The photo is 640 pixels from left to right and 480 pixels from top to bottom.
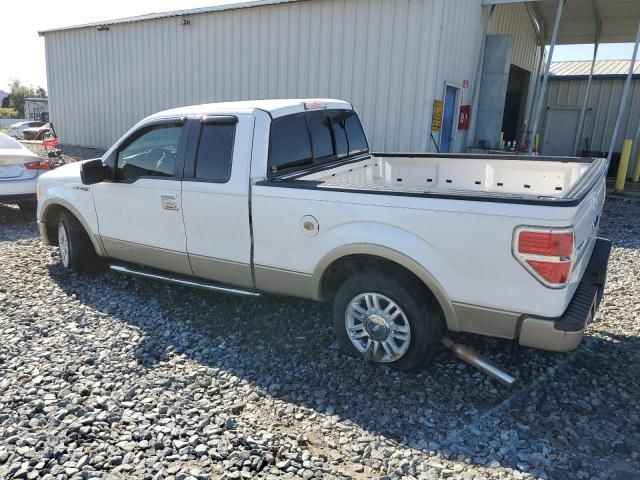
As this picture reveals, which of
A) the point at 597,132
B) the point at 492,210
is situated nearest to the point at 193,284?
the point at 492,210

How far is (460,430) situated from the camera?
10.2 ft

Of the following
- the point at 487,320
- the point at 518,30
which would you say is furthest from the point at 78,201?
the point at 518,30

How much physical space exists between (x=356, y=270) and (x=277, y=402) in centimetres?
114

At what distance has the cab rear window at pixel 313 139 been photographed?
4.20 m

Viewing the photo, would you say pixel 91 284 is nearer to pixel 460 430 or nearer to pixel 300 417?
pixel 300 417

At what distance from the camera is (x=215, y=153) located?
14.0 feet

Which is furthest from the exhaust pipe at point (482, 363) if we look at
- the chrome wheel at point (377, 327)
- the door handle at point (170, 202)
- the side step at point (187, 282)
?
the door handle at point (170, 202)

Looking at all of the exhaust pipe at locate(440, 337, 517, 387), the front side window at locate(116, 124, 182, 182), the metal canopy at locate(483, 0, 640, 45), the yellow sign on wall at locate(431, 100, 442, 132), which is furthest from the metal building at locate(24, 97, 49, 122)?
the exhaust pipe at locate(440, 337, 517, 387)

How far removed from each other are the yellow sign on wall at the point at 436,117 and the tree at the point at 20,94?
55.3 meters

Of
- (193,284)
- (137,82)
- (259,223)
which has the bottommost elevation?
(193,284)

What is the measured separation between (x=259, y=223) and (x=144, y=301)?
1.82 meters

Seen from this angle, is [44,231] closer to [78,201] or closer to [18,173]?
[78,201]

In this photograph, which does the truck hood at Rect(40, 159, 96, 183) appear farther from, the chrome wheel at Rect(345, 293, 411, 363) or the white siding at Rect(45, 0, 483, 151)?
the white siding at Rect(45, 0, 483, 151)

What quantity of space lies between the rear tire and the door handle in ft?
5.23
